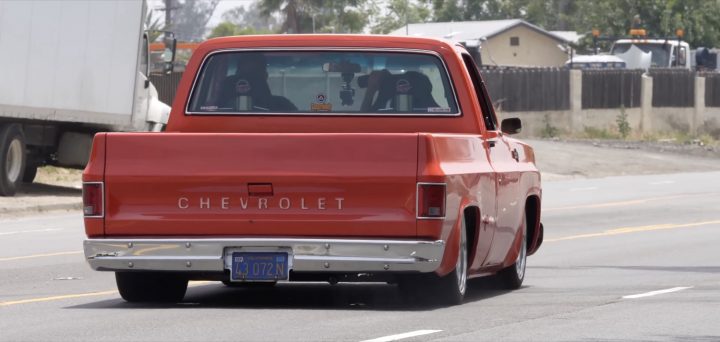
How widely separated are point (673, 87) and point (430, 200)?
4689cm

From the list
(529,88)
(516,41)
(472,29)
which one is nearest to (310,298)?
(529,88)

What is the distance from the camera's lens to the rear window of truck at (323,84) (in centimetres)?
1166

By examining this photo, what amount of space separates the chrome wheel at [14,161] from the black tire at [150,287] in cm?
1531

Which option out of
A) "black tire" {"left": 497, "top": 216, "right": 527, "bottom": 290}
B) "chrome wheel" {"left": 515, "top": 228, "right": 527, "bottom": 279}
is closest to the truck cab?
"chrome wheel" {"left": 515, "top": 228, "right": 527, "bottom": 279}

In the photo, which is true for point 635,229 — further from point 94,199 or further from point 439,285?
point 94,199

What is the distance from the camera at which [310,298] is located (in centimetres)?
1213

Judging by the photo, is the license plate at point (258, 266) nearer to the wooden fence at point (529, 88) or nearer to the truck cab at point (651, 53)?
the wooden fence at point (529, 88)

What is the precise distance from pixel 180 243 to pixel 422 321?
161 centimetres

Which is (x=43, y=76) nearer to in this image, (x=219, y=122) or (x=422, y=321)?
(x=219, y=122)

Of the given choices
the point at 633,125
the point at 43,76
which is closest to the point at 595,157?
the point at 633,125

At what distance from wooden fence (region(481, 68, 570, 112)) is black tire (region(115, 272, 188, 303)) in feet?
122

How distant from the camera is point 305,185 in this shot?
1048cm

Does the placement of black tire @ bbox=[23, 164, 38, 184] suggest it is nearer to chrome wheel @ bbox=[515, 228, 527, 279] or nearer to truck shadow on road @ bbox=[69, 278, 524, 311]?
truck shadow on road @ bbox=[69, 278, 524, 311]

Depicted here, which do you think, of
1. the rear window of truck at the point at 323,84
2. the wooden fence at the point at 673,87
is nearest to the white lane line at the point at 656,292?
the rear window of truck at the point at 323,84
